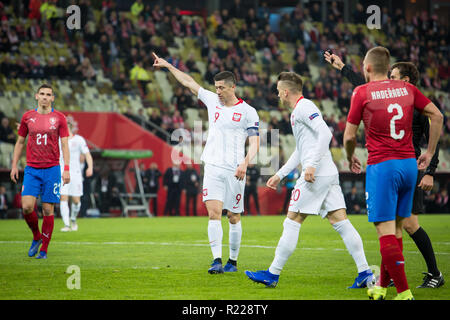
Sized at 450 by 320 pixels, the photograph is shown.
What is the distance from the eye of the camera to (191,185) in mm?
26281

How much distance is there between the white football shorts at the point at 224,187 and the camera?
930 centimetres

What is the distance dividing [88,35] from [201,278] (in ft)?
76.0

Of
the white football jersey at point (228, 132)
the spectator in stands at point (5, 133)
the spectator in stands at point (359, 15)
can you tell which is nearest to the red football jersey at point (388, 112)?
the white football jersey at point (228, 132)

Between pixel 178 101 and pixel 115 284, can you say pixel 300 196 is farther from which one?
pixel 178 101

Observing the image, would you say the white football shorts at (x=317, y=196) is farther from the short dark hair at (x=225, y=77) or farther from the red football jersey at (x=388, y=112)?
the short dark hair at (x=225, y=77)

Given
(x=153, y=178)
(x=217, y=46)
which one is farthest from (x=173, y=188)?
(x=217, y=46)

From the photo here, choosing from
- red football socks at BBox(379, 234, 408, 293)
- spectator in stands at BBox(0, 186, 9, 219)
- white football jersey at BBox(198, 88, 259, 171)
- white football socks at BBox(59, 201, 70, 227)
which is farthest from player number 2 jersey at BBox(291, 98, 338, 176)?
spectator in stands at BBox(0, 186, 9, 219)

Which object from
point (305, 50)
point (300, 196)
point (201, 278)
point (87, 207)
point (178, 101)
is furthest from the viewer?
point (305, 50)

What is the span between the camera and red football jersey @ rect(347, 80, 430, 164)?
6.37m

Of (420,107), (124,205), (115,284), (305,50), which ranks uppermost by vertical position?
(305,50)

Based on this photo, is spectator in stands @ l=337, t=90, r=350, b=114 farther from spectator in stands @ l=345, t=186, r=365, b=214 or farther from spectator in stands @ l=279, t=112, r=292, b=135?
spectator in stands @ l=345, t=186, r=365, b=214
